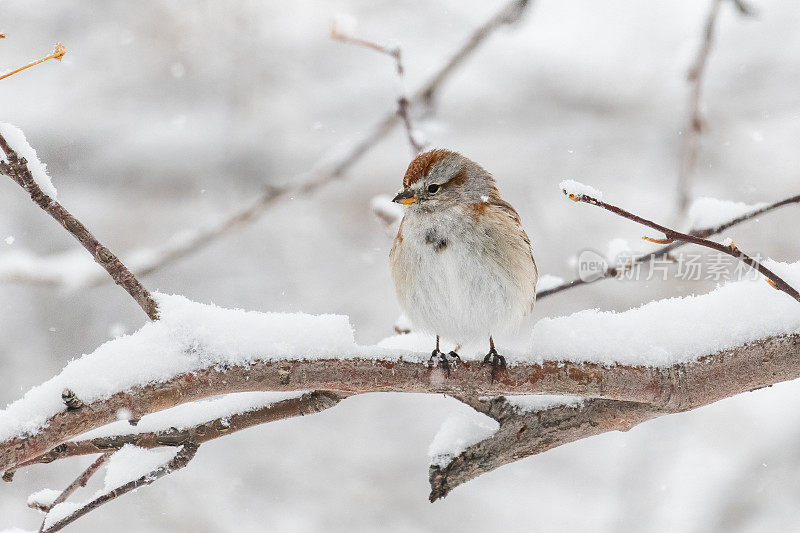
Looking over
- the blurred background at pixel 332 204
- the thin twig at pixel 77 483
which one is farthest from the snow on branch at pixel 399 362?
the blurred background at pixel 332 204

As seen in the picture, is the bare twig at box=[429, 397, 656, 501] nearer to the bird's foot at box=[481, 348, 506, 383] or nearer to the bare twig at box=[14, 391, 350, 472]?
the bird's foot at box=[481, 348, 506, 383]

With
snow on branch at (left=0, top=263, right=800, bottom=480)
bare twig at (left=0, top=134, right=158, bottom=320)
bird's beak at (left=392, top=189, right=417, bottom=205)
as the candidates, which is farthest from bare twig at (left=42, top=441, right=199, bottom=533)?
bird's beak at (left=392, top=189, right=417, bottom=205)

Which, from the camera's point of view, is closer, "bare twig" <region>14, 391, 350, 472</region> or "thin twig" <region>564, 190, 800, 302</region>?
"thin twig" <region>564, 190, 800, 302</region>

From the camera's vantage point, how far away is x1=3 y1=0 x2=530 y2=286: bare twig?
3.56 m

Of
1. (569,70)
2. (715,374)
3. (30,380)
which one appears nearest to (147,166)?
(30,380)

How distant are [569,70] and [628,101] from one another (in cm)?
→ 57

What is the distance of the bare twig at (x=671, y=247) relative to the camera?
7.64 feet

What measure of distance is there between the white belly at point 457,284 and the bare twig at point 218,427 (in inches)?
33.6

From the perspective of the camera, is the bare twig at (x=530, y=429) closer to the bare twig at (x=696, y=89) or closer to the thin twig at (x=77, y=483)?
the thin twig at (x=77, y=483)

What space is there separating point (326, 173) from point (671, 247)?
1.68m

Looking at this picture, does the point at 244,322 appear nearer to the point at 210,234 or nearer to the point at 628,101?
the point at 210,234

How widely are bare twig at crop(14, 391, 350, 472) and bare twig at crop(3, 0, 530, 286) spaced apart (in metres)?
1.42

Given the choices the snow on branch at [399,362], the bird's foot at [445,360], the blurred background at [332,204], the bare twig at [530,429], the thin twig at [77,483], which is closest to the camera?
the snow on branch at [399,362]

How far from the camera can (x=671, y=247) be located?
9.54 feet
